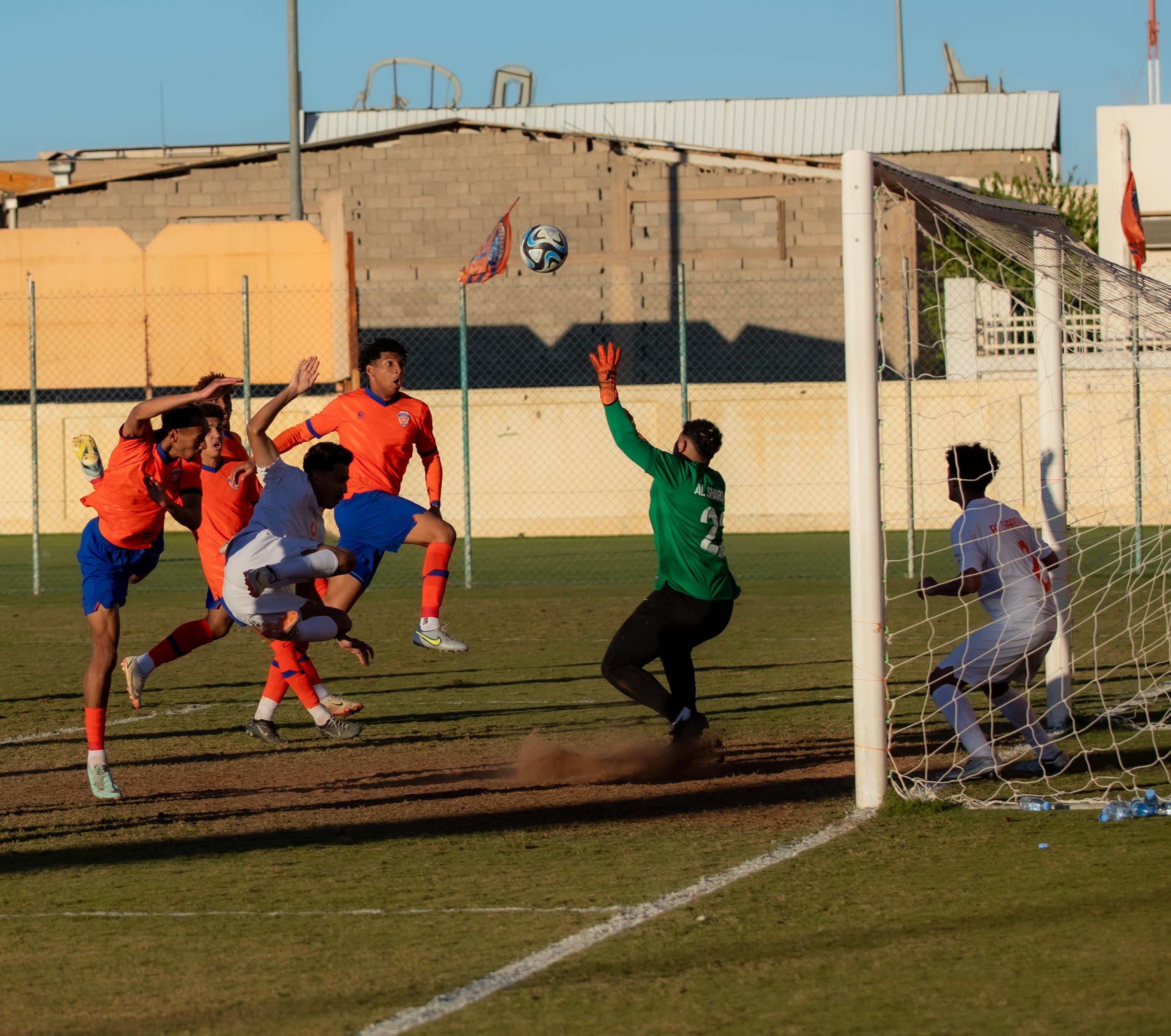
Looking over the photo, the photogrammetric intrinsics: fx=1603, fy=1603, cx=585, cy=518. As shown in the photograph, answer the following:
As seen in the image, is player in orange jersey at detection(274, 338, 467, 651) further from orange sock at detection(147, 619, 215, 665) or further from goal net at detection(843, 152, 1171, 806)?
goal net at detection(843, 152, 1171, 806)

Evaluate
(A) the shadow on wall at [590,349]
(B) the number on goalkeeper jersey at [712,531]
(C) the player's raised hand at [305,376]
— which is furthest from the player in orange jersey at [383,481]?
(A) the shadow on wall at [590,349]

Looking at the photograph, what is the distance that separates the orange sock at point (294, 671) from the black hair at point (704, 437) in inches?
101

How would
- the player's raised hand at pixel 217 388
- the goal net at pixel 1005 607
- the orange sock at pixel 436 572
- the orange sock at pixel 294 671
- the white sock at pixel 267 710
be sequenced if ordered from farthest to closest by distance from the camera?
the orange sock at pixel 436 572
the white sock at pixel 267 710
the orange sock at pixel 294 671
the player's raised hand at pixel 217 388
the goal net at pixel 1005 607

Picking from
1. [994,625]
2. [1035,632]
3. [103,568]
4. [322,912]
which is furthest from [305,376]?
[1035,632]

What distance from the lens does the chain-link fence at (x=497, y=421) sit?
2170cm

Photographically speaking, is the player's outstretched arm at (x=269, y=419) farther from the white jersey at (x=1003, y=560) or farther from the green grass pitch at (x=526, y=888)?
the white jersey at (x=1003, y=560)

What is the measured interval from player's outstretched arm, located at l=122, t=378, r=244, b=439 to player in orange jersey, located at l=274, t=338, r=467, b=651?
4.88ft

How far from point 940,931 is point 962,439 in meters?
20.0

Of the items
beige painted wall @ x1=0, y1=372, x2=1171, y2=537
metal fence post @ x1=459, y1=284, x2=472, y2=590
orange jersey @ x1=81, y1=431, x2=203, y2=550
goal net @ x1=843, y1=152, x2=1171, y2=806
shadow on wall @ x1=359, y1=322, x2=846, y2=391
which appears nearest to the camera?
goal net @ x1=843, y1=152, x2=1171, y2=806

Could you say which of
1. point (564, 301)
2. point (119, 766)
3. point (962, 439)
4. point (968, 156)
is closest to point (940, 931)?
point (119, 766)

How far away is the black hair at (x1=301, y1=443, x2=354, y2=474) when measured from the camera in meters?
7.83

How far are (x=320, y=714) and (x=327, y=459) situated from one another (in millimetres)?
1761

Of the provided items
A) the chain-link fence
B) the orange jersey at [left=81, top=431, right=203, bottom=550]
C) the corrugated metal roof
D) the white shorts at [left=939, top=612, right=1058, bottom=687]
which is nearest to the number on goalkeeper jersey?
the white shorts at [left=939, top=612, right=1058, bottom=687]

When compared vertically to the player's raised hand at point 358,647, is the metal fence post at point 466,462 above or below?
above
